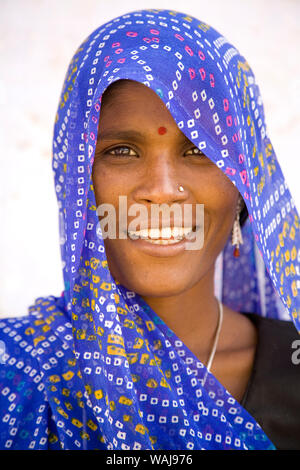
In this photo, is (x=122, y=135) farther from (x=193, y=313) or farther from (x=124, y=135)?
(x=193, y=313)

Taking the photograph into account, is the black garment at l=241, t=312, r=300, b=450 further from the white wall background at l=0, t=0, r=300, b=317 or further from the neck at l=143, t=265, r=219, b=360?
the white wall background at l=0, t=0, r=300, b=317

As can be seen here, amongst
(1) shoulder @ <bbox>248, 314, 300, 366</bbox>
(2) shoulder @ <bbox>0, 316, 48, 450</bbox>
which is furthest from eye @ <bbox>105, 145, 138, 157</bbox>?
(1) shoulder @ <bbox>248, 314, 300, 366</bbox>

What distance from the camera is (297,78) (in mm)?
2762

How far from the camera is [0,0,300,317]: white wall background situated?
2.67 meters

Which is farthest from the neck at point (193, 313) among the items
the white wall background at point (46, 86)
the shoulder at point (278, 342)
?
the white wall background at point (46, 86)

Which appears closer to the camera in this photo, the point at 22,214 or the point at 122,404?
the point at 122,404

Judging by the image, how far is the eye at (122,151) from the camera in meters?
1.34

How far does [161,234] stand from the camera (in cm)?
134

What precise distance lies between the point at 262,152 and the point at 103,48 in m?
0.47

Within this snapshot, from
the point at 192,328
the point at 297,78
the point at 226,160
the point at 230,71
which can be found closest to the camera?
the point at 226,160

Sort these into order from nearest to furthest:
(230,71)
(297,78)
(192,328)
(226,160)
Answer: (226,160)
(230,71)
(192,328)
(297,78)

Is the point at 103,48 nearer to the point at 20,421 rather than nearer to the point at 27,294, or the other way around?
the point at 20,421
